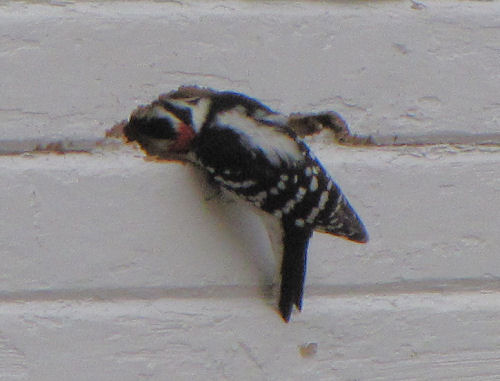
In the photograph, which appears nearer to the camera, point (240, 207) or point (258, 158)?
point (258, 158)

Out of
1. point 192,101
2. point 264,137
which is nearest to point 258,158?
point 264,137

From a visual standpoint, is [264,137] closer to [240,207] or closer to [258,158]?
[258,158]

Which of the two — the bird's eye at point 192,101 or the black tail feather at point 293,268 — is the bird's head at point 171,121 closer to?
the bird's eye at point 192,101

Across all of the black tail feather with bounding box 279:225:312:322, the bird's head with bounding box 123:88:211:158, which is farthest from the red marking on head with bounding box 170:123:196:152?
the black tail feather with bounding box 279:225:312:322

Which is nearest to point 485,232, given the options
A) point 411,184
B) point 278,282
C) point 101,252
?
point 411,184

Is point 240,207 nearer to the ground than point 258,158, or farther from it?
nearer to the ground

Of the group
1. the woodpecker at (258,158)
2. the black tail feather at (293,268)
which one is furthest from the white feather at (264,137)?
the black tail feather at (293,268)
